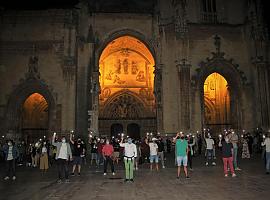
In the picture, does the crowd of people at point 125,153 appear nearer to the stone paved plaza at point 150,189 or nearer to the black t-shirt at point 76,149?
the black t-shirt at point 76,149

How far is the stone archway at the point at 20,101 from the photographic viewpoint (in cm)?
2420

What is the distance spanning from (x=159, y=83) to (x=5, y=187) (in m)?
17.6

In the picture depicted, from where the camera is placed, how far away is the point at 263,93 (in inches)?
979

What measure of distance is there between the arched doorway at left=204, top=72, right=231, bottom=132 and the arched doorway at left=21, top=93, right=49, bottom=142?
15.7 m

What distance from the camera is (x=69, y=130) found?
23.7 meters

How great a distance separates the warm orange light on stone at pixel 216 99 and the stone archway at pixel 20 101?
15389 mm

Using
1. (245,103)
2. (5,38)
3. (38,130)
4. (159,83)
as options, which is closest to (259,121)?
(245,103)

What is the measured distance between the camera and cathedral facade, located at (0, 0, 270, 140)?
2452 centimetres

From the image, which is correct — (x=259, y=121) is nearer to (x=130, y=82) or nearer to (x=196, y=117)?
(x=196, y=117)

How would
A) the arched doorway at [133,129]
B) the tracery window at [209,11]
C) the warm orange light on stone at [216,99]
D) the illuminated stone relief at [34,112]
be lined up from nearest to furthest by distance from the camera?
the tracery window at [209,11] → the illuminated stone relief at [34,112] → the warm orange light on stone at [216,99] → the arched doorway at [133,129]

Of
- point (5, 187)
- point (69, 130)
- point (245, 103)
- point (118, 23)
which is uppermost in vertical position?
point (118, 23)

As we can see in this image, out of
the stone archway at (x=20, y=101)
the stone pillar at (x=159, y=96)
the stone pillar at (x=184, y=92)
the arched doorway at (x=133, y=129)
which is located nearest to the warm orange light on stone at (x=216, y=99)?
the stone pillar at (x=184, y=92)

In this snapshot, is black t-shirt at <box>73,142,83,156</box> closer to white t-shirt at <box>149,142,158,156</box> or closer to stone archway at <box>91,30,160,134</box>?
white t-shirt at <box>149,142,158,156</box>

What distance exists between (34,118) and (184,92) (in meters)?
14.5
